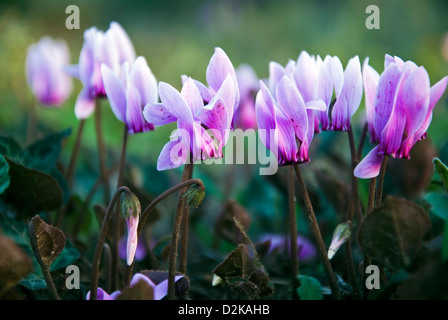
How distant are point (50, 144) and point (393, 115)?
63cm

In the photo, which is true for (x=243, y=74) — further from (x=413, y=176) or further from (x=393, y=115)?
(x=393, y=115)

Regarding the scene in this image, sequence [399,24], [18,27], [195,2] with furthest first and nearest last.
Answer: [195,2], [399,24], [18,27]

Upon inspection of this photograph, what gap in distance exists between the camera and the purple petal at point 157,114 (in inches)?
30.9

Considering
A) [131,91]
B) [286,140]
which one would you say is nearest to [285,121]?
[286,140]

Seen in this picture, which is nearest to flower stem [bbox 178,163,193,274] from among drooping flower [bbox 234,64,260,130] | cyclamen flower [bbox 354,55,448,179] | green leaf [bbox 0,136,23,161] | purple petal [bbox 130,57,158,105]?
purple petal [bbox 130,57,158,105]

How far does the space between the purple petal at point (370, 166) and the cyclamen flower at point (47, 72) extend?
46.6 inches

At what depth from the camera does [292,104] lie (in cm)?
77

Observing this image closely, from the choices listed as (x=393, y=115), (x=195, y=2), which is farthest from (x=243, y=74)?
(x=195, y=2)

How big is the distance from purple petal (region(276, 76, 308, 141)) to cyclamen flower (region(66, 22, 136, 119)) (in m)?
0.36

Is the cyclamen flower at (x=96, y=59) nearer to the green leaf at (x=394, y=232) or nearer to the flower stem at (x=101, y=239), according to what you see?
the flower stem at (x=101, y=239)

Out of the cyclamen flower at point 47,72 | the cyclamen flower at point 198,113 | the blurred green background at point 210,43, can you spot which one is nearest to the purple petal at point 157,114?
the cyclamen flower at point 198,113

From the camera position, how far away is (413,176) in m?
1.28

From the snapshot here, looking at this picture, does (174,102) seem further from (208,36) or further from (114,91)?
(208,36)

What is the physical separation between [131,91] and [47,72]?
1.01 meters
